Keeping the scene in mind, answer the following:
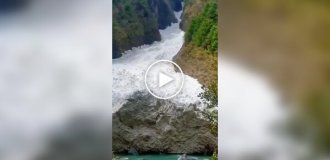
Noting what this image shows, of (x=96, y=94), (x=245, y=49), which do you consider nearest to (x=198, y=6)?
(x=245, y=49)

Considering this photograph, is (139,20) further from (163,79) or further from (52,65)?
(52,65)

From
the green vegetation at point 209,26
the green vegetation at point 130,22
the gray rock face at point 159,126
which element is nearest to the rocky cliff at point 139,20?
the green vegetation at point 130,22

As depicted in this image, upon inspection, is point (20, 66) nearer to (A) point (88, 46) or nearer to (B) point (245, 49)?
(A) point (88, 46)

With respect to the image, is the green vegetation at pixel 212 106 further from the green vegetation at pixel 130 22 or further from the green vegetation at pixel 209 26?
the green vegetation at pixel 130 22
